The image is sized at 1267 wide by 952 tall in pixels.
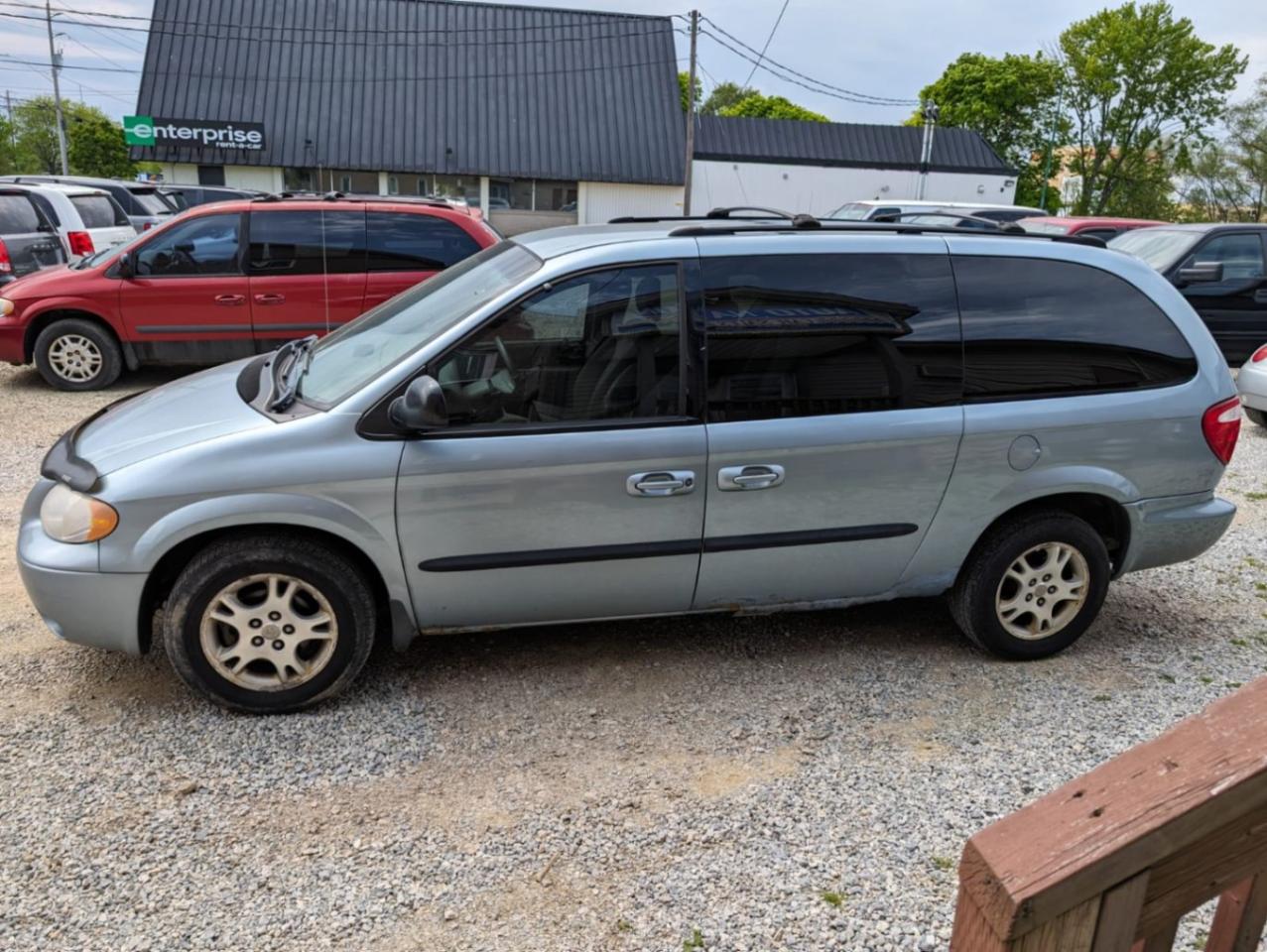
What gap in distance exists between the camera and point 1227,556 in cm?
568

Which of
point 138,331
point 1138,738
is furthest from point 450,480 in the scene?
point 138,331

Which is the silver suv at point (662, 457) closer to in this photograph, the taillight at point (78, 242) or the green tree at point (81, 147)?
the taillight at point (78, 242)

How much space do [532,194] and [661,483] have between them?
3800 cm

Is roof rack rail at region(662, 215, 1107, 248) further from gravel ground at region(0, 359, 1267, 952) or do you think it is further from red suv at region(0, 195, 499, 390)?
red suv at region(0, 195, 499, 390)

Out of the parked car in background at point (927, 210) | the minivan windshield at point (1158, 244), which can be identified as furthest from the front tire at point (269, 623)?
the parked car in background at point (927, 210)

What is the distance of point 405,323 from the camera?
4102 mm

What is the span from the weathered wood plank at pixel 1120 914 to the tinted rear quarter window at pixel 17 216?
494 inches

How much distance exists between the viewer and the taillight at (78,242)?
11.6 m

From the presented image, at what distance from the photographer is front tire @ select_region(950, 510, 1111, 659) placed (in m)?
4.11

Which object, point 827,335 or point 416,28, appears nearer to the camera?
point 827,335

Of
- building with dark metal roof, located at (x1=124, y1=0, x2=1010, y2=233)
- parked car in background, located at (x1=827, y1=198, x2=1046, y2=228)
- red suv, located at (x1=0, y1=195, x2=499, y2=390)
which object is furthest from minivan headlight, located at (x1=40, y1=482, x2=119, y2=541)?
building with dark metal roof, located at (x1=124, y1=0, x2=1010, y2=233)

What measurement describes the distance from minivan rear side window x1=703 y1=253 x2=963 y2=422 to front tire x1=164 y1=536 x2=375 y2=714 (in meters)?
1.51

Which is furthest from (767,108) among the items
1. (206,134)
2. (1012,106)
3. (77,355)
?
(77,355)

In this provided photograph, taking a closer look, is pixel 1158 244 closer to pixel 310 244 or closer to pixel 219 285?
pixel 310 244
